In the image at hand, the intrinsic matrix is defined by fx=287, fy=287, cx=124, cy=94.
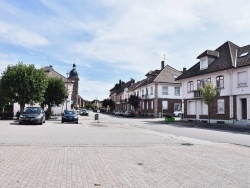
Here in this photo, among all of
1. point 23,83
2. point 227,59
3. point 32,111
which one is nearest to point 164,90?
point 227,59

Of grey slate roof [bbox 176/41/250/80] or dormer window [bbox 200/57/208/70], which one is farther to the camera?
dormer window [bbox 200/57/208/70]

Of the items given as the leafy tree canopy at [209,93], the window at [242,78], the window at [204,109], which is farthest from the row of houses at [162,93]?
the window at [242,78]

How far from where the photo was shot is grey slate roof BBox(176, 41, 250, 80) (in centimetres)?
3125

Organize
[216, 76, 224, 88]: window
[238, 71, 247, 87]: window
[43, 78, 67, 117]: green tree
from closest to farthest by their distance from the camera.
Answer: [238, 71, 247, 87]: window
[216, 76, 224, 88]: window
[43, 78, 67, 117]: green tree

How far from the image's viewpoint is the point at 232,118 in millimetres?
31438

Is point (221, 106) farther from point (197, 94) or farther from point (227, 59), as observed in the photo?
point (227, 59)

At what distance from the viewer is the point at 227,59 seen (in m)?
33.8

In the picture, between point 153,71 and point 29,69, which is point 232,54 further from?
point 153,71

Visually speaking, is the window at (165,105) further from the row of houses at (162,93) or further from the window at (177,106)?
the window at (177,106)

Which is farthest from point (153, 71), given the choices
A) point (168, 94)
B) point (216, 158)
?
point (216, 158)

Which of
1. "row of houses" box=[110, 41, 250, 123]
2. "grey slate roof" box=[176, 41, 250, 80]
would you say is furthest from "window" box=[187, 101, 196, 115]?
"grey slate roof" box=[176, 41, 250, 80]

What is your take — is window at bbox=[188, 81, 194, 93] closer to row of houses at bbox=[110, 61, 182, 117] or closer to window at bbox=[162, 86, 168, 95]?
row of houses at bbox=[110, 61, 182, 117]

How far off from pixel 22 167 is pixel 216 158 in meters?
6.06

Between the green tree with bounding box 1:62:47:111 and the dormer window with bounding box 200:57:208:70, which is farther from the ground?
the dormer window with bounding box 200:57:208:70
